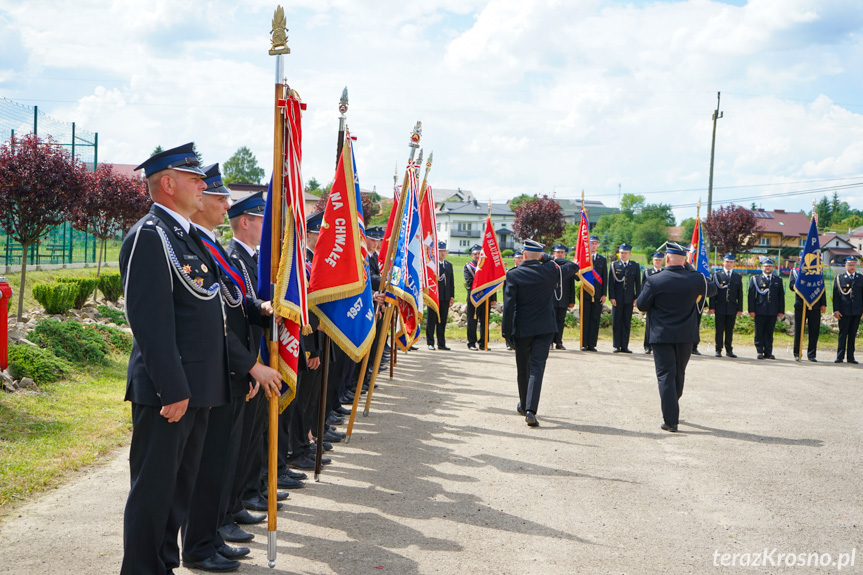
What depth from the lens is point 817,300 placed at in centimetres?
1523

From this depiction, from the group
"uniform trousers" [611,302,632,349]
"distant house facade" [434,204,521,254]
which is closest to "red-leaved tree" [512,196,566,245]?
"uniform trousers" [611,302,632,349]

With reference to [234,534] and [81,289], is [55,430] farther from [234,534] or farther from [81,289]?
[81,289]

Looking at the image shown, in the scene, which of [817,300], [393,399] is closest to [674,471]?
[393,399]

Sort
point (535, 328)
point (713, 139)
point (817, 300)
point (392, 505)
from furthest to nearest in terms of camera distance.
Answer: point (713, 139) → point (817, 300) → point (535, 328) → point (392, 505)

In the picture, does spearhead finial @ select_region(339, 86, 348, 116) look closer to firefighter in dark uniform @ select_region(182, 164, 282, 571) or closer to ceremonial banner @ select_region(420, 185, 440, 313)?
firefighter in dark uniform @ select_region(182, 164, 282, 571)

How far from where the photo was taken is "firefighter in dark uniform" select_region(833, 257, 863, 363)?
14797mm

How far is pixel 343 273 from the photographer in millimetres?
5789

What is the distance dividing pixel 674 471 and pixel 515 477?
60.2 inches

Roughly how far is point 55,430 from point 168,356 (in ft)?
13.6

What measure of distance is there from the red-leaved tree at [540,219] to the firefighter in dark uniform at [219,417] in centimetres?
2522

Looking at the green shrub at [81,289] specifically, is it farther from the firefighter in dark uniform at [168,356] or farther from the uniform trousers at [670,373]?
the firefighter in dark uniform at [168,356]

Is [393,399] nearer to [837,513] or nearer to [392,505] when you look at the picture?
[392,505]

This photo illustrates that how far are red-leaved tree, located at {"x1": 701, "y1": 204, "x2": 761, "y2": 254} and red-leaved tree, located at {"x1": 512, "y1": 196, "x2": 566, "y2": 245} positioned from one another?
22.0 feet

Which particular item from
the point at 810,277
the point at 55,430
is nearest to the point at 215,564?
the point at 55,430
